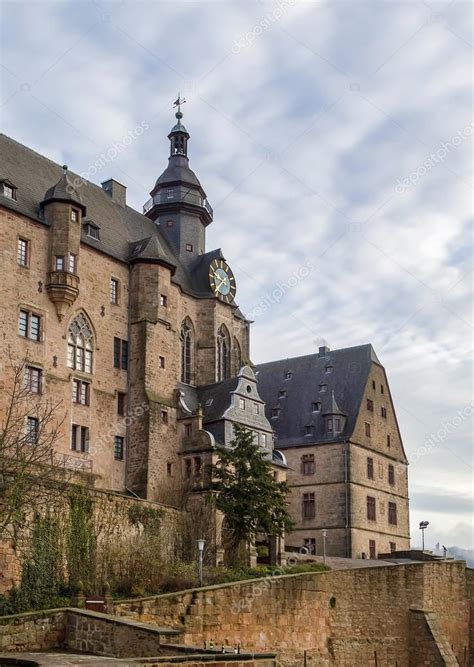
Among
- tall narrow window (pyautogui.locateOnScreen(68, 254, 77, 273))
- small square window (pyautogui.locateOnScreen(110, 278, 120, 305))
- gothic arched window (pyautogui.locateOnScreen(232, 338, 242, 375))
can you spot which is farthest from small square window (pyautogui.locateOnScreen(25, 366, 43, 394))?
gothic arched window (pyautogui.locateOnScreen(232, 338, 242, 375))

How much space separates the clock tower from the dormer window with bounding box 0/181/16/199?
15.7 m

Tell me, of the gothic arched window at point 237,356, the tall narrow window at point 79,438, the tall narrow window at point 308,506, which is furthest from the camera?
the tall narrow window at point 308,506

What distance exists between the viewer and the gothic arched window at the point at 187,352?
5228cm

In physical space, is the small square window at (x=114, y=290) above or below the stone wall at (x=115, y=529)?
above

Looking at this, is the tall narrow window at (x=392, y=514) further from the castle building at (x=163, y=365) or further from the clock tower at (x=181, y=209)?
the clock tower at (x=181, y=209)

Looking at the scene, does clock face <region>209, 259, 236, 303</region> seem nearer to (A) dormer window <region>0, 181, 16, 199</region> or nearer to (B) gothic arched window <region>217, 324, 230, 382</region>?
(B) gothic arched window <region>217, 324, 230, 382</region>

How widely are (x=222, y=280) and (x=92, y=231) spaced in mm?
11092

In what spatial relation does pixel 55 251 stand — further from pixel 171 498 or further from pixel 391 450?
pixel 391 450

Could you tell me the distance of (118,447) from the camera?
148 feet

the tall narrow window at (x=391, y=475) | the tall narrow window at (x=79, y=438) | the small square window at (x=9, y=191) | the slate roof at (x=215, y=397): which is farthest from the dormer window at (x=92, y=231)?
the tall narrow window at (x=391, y=475)

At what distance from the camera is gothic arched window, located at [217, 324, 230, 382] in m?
54.4

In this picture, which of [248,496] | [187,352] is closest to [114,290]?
[187,352]

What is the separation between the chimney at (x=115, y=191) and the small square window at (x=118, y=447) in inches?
578

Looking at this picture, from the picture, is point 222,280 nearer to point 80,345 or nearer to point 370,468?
point 80,345
